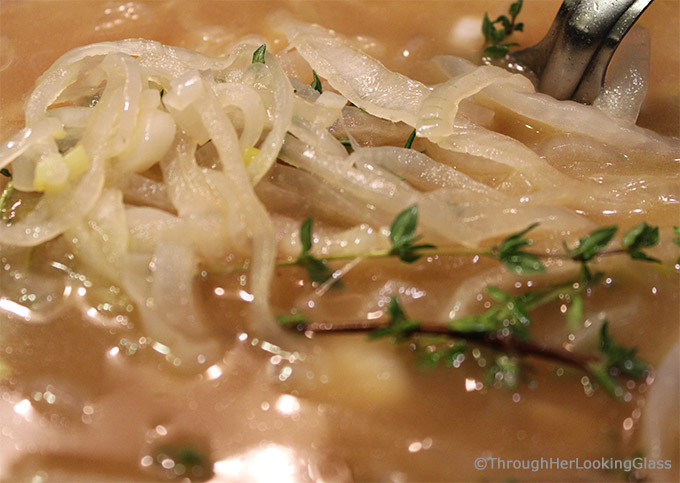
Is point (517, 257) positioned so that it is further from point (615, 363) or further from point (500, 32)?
point (500, 32)

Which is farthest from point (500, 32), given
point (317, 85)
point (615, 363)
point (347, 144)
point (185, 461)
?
point (185, 461)

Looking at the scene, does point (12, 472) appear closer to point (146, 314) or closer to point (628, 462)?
point (146, 314)

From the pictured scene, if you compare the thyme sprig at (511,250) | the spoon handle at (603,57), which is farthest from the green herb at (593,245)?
the spoon handle at (603,57)

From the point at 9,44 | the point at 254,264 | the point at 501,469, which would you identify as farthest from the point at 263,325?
the point at 9,44

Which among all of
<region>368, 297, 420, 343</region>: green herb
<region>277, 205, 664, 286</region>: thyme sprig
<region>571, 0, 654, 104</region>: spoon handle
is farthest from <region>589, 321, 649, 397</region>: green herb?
<region>571, 0, 654, 104</region>: spoon handle

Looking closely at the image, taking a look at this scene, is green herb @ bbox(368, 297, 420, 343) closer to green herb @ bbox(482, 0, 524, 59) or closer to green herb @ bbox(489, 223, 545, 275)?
green herb @ bbox(489, 223, 545, 275)
